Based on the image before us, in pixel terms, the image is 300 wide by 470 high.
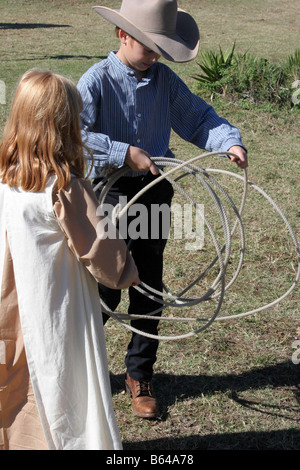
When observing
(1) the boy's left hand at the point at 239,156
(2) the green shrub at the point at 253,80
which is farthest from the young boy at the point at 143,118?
(2) the green shrub at the point at 253,80

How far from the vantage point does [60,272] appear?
1.92 metres

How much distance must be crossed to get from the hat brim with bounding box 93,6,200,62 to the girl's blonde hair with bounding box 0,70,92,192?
623mm

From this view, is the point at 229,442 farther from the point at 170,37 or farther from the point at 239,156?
the point at 170,37

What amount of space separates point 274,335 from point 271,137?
3.98 meters

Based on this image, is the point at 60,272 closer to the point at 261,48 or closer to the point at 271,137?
the point at 271,137

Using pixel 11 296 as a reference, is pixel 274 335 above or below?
below

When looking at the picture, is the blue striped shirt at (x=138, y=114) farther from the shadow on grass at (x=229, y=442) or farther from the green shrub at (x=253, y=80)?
the green shrub at (x=253, y=80)

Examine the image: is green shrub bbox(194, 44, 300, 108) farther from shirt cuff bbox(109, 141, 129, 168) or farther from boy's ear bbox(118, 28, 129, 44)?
shirt cuff bbox(109, 141, 129, 168)

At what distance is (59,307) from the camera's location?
1928 millimetres

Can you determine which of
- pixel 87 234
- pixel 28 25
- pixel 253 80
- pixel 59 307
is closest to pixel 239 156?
pixel 87 234

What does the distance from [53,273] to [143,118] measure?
953mm

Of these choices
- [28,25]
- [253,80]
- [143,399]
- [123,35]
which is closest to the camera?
[123,35]
